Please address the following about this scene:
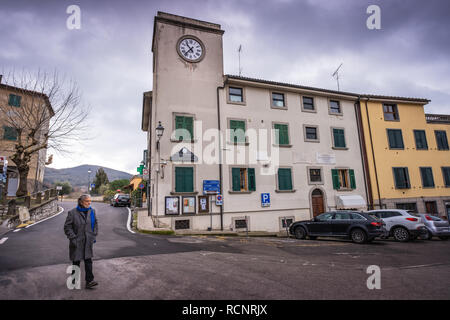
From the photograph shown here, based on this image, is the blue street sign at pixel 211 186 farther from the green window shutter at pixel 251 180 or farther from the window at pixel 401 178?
the window at pixel 401 178

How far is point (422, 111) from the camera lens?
21547mm

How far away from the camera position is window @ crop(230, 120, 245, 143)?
1636cm

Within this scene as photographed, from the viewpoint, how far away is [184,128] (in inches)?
601

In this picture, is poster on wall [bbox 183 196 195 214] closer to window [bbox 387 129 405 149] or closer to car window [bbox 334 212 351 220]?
car window [bbox 334 212 351 220]

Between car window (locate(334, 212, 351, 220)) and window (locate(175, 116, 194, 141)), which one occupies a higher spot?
window (locate(175, 116, 194, 141))

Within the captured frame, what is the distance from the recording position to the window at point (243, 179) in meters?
15.9

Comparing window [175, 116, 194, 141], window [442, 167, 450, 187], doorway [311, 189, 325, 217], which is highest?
window [175, 116, 194, 141]

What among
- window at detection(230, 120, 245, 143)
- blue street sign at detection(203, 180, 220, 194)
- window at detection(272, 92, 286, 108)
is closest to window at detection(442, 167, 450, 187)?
window at detection(272, 92, 286, 108)

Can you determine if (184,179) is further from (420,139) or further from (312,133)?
(420,139)

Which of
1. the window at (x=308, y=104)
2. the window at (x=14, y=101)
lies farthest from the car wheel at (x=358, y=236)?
the window at (x=14, y=101)

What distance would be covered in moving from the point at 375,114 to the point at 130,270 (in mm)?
21901

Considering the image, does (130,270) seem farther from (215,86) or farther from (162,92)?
(215,86)

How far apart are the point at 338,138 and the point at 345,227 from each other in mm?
9907

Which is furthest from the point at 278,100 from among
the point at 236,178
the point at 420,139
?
the point at 420,139
